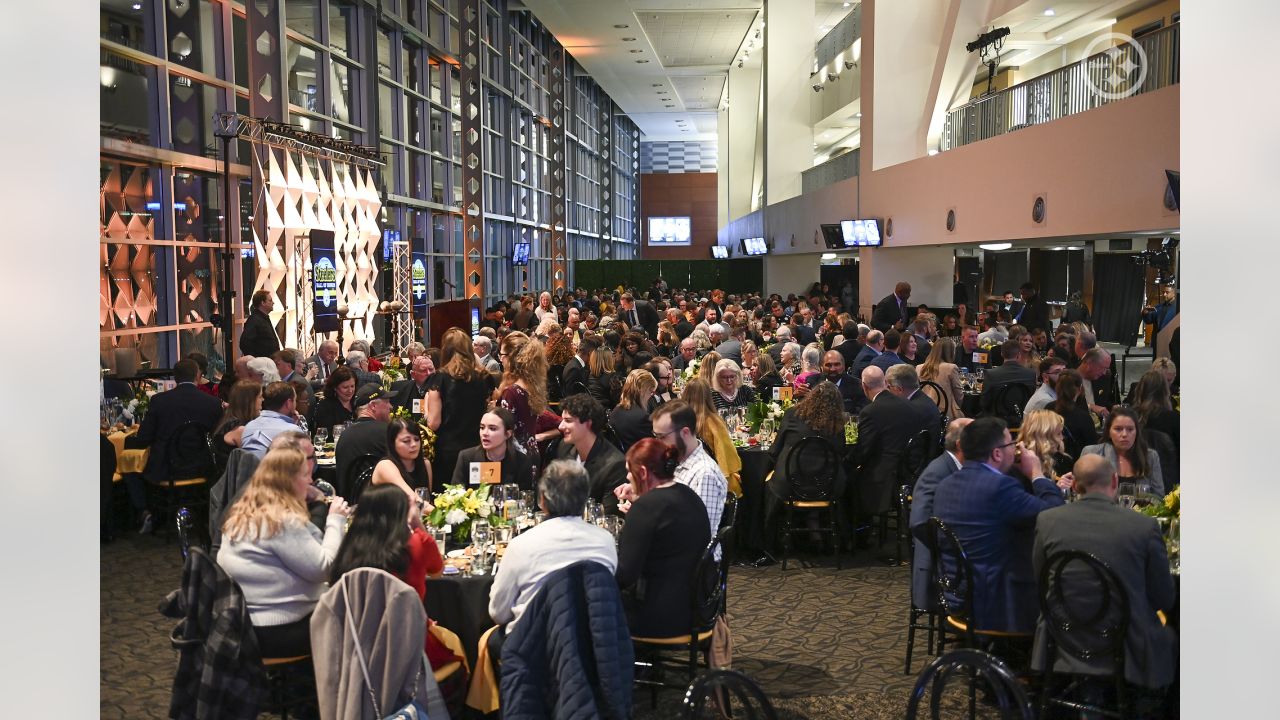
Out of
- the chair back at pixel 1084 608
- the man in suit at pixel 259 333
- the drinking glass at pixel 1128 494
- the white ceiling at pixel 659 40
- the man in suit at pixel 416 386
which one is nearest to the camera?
the chair back at pixel 1084 608

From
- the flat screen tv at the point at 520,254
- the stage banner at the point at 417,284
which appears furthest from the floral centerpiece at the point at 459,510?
the flat screen tv at the point at 520,254

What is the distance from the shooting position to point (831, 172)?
22.7 meters

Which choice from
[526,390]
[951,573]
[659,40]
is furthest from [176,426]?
[659,40]

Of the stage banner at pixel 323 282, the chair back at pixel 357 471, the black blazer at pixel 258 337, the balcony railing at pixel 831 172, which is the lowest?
the chair back at pixel 357 471

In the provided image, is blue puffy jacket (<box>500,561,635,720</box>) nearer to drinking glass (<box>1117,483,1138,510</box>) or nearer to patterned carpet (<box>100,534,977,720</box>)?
patterned carpet (<box>100,534,977,720</box>)

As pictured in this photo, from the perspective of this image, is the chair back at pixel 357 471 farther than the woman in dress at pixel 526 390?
A: No

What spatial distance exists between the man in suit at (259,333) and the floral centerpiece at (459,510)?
6078 mm

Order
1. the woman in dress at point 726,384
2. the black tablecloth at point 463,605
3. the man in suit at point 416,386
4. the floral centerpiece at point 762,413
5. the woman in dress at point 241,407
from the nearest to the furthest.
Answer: the black tablecloth at point 463,605 → the woman in dress at point 241,407 → the floral centerpiece at point 762,413 → the woman in dress at point 726,384 → the man in suit at point 416,386

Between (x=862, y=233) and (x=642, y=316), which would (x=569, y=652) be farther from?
(x=862, y=233)

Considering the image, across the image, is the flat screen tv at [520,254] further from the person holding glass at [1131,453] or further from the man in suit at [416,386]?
the person holding glass at [1131,453]

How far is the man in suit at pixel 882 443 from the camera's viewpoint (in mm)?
7176

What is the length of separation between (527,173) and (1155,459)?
2369cm

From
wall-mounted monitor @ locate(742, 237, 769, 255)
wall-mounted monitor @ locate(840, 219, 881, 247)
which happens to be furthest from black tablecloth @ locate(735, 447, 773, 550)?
wall-mounted monitor @ locate(742, 237, 769, 255)
